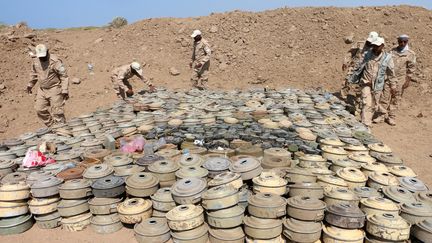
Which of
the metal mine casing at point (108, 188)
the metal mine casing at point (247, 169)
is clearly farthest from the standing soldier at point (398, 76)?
the metal mine casing at point (108, 188)

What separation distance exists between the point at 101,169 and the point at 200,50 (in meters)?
8.05

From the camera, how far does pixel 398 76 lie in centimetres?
1065

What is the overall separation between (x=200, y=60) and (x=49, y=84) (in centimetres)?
541

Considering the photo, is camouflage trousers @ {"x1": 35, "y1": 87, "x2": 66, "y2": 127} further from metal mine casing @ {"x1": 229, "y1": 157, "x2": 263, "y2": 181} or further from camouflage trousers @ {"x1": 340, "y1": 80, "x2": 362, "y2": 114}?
camouflage trousers @ {"x1": 340, "y1": 80, "x2": 362, "y2": 114}

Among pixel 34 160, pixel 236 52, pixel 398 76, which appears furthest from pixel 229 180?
pixel 236 52

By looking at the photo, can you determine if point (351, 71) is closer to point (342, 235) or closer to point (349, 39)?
point (349, 39)

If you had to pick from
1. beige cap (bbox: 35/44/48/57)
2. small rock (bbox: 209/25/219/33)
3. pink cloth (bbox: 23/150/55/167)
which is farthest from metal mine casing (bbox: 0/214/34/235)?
small rock (bbox: 209/25/219/33)

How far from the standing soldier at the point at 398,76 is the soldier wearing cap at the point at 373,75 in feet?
3.33

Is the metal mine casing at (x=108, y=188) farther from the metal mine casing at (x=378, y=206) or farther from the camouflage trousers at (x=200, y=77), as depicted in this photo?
the camouflage trousers at (x=200, y=77)

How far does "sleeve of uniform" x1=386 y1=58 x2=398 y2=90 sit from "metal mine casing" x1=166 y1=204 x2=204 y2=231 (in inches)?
278

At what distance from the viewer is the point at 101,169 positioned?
5.80 metres

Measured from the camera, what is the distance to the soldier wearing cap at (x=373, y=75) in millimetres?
9391

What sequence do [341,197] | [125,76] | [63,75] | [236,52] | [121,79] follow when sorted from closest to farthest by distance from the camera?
[341,197]
[63,75]
[121,79]
[125,76]
[236,52]

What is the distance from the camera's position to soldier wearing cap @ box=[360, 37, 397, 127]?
30.8 ft
